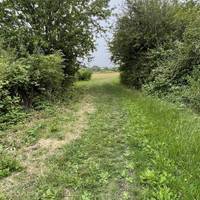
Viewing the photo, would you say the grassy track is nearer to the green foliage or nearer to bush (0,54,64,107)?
bush (0,54,64,107)

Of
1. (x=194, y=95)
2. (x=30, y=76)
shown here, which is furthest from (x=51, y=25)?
(x=194, y=95)

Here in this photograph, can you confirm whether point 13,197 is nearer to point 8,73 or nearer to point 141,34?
point 8,73

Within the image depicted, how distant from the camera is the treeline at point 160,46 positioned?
14492 mm

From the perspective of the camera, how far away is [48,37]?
19.0m

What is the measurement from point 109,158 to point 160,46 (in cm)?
1300

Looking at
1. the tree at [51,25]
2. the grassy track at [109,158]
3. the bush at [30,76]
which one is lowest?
the grassy track at [109,158]

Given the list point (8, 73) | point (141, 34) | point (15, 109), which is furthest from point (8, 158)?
point (141, 34)

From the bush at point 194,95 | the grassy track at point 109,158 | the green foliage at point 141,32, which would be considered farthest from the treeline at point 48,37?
the bush at point 194,95

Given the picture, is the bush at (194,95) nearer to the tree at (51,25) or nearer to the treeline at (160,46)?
the treeline at (160,46)

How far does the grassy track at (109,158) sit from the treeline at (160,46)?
A: 4238 millimetres

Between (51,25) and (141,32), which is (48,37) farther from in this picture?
(141,32)

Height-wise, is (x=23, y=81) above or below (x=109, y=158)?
above

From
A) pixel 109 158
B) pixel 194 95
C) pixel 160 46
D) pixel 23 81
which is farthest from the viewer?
pixel 160 46

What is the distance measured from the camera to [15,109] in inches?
431
